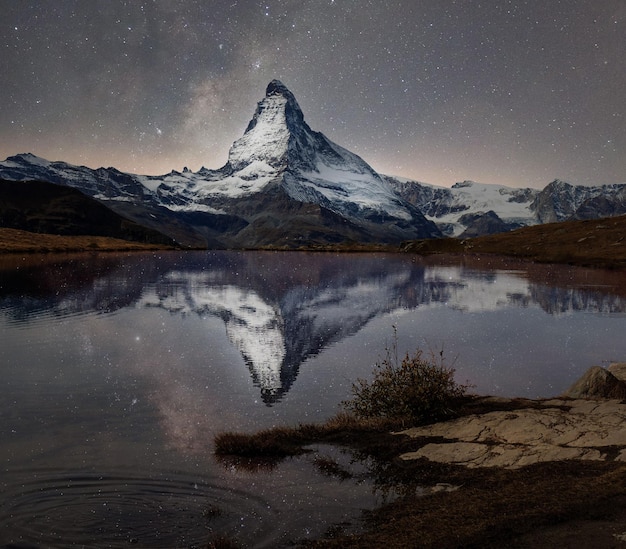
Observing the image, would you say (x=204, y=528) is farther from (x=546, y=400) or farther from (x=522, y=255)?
(x=522, y=255)

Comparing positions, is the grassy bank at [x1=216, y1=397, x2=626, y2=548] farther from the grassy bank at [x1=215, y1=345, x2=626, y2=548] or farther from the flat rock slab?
the flat rock slab

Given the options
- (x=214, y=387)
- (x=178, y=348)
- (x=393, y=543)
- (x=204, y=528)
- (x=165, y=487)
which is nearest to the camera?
(x=393, y=543)

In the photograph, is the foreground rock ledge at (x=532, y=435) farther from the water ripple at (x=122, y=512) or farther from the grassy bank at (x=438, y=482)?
the water ripple at (x=122, y=512)

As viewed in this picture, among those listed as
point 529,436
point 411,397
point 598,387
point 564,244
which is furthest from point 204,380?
point 564,244

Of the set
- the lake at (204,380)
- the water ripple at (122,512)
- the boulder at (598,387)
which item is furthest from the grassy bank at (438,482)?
the boulder at (598,387)

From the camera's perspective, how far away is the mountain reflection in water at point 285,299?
33125mm

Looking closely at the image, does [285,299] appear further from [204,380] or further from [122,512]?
[122,512]

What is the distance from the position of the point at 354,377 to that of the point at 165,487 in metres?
12.9

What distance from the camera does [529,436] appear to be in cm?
1470

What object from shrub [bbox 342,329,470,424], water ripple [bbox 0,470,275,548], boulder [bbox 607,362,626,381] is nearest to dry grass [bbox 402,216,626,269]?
boulder [bbox 607,362,626,381]

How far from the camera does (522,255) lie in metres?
152

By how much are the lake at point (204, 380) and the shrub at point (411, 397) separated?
1590 millimetres

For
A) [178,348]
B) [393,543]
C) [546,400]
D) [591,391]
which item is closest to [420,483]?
[393,543]

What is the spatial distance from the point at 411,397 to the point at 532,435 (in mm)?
4258
